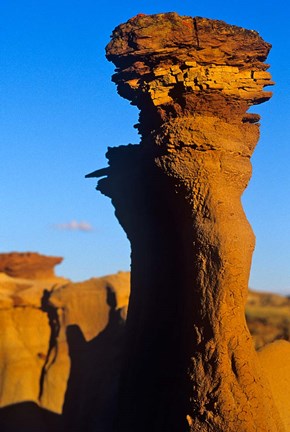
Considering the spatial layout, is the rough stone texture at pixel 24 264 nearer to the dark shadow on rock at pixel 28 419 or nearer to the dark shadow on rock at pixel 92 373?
the dark shadow on rock at pixel 92 373

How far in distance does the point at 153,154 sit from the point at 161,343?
2664 mm

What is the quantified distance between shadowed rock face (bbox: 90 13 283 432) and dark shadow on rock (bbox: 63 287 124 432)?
156 inches

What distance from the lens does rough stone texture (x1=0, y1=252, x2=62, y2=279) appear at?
83.0ft

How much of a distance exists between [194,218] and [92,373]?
9508 millimetres

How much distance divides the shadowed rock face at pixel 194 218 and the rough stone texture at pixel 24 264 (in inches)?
566

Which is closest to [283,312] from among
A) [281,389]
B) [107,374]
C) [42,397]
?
[107,374]

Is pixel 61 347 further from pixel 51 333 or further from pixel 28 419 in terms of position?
pixel 28 419

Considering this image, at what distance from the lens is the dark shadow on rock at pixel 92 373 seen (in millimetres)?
A: 15112

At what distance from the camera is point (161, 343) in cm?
1063

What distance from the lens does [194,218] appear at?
9062 millimetres

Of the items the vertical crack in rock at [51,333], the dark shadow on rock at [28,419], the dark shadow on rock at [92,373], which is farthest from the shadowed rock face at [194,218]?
the vertical crack in rock at [51,333]

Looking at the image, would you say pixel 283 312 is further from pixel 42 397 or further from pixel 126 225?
pixel 42 397

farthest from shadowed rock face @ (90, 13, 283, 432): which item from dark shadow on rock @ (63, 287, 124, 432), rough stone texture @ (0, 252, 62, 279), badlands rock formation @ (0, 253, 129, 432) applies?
rough stone texture @ (0, 252, 62, 279)

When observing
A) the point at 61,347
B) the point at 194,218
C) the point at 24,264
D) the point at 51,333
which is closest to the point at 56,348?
the point at 61,347
